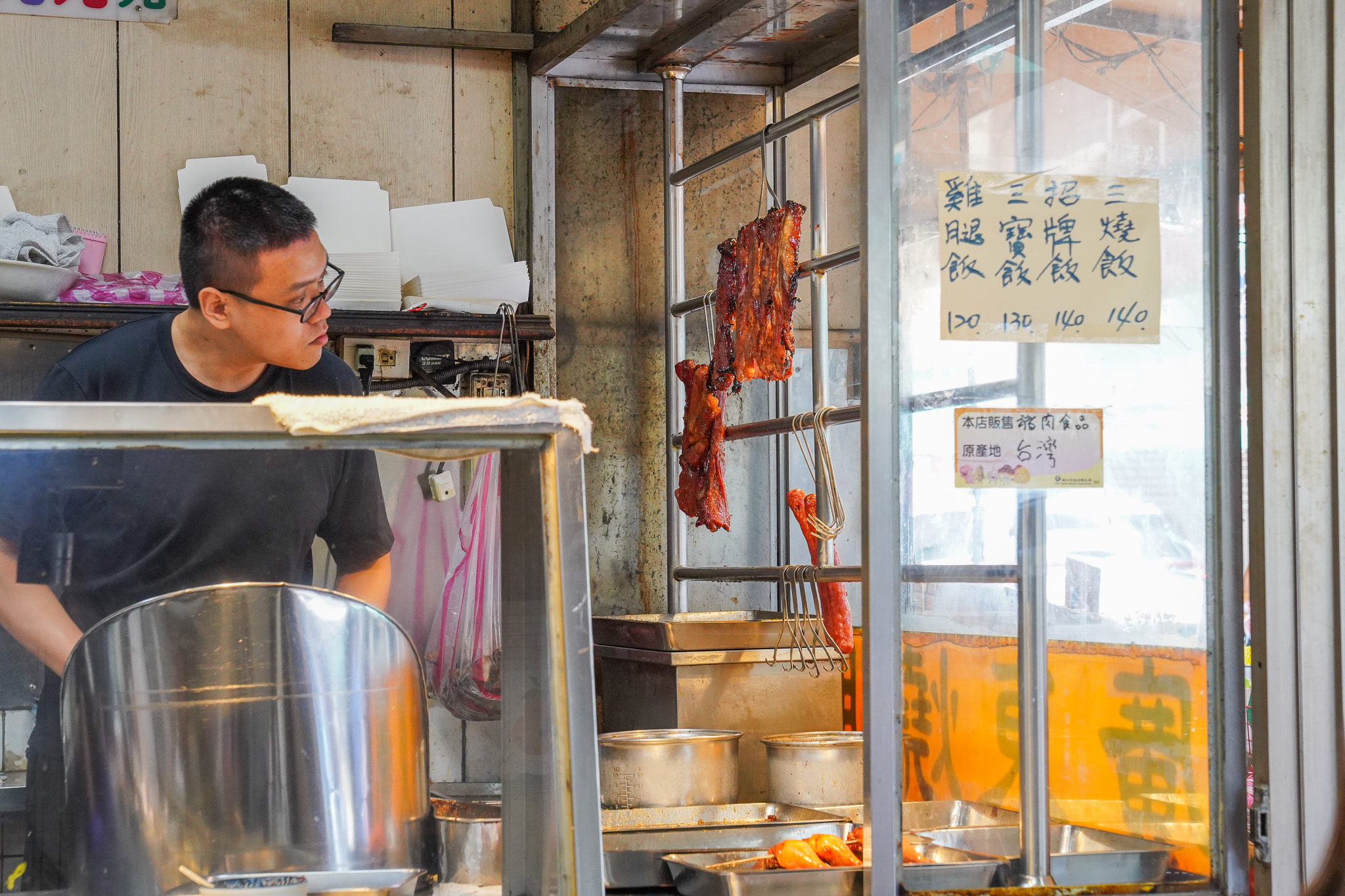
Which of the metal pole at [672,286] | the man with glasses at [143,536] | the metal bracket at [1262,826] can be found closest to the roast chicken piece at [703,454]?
the metal pole at [672,286]

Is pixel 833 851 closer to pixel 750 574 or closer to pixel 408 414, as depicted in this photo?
pixel 750 574

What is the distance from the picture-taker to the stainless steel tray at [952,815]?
2141 mm

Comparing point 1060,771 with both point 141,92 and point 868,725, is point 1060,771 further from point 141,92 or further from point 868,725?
point 141,92

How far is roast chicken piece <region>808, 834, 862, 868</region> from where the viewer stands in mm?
2348

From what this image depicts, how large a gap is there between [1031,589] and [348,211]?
223 cm

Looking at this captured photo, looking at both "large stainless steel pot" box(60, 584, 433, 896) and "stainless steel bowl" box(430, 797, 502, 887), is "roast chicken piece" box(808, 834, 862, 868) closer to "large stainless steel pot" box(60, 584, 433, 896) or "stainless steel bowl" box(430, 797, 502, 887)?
"stainless steel bowl" box(430, 797, 502, 887)

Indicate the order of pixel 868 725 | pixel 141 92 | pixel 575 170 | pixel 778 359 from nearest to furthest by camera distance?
pixel 868 725, pixel 778 359, pixel 141 92, pixel 575 170

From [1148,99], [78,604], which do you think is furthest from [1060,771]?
[78,604]

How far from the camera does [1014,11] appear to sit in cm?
219

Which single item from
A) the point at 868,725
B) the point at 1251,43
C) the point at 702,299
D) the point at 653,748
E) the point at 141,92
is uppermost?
the point at 141,92

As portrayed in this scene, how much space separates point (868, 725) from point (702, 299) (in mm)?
1672

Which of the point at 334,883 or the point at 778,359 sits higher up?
the point at 778,359

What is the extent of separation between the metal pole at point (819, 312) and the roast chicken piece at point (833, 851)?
871 millimetres

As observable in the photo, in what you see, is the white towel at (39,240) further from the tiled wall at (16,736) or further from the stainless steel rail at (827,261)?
the tiled wall at (16,736)
